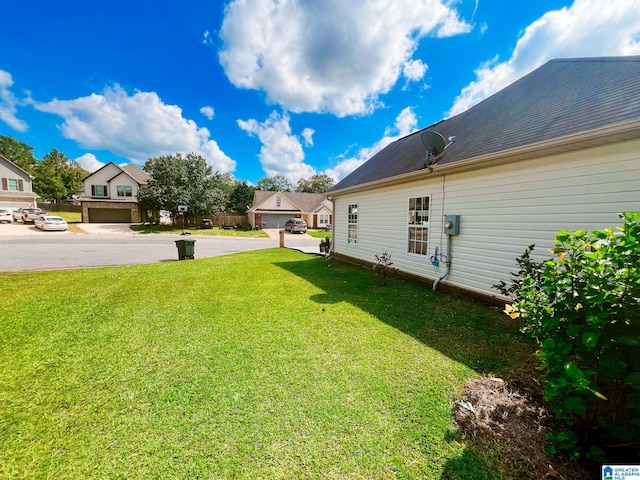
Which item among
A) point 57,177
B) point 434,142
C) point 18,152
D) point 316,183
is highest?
point 18,152

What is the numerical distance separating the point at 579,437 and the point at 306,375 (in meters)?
2.35

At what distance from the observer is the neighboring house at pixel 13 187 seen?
29.8 metres

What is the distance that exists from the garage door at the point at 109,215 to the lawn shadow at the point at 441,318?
3582 cm

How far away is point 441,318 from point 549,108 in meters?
4.70

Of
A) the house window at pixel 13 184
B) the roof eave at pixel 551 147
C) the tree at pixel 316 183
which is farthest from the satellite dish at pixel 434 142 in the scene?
the tree at pixel 316 183

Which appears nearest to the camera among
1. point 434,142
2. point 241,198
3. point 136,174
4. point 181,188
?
point 434,142

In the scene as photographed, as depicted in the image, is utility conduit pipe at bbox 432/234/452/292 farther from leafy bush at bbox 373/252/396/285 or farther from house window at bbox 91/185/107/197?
house window at bbox 91/185/107/197

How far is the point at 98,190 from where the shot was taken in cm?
3147

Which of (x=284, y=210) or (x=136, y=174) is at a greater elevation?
(x=136, y=174)

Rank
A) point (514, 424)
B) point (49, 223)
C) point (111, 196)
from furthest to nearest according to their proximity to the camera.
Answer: point (111, 196) → point (49, 223) → point (514, 424)

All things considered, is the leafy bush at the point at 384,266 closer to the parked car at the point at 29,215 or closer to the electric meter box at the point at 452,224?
the electric meter box at the point at 452,224

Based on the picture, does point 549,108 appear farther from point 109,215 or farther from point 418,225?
point 109,215

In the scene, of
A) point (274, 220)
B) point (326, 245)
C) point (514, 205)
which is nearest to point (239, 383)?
point (514, 205)

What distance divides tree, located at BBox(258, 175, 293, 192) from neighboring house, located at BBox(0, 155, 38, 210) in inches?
1445
